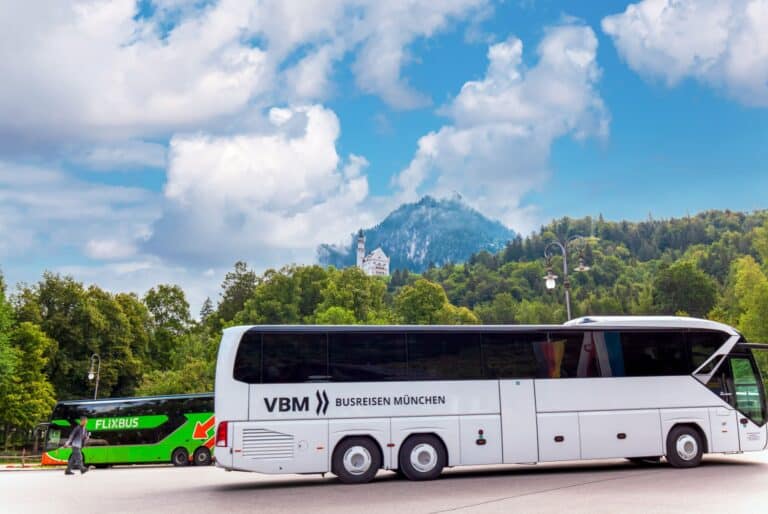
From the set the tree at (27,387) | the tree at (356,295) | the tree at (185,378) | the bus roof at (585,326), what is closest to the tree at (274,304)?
the tree at (356,295)

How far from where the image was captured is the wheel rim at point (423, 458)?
680 inches

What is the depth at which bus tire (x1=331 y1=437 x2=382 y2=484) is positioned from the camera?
1684cm

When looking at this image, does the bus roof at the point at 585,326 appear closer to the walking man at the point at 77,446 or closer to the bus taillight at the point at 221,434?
the bus taillight at the point at 221,434

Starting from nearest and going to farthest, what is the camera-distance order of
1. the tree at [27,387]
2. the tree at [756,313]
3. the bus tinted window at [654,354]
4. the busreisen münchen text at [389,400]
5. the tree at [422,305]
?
the busreisen münchen text at [389,400], the bus tinted window at [654,354], the tree at [756,313], the tree at [27,387], the tree at [422,305]

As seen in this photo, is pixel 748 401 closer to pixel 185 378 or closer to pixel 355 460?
pixel 355 460

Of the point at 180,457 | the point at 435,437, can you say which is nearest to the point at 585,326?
the point at 435,437

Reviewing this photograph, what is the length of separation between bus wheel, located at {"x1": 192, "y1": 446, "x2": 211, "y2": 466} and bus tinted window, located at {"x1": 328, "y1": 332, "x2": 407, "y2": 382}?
18.5 metres

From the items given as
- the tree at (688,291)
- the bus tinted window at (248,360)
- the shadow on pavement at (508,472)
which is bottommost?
the shadow on pavement at (508,472)

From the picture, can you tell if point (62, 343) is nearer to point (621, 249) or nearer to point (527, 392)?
point (527, 392)

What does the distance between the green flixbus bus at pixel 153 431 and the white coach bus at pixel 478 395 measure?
1770cm

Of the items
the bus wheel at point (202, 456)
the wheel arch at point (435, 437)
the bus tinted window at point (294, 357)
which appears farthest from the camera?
the bus wheel at point (202, 456)

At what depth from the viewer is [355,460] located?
1694cm

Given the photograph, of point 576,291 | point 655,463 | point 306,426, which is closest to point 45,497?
point 306,426

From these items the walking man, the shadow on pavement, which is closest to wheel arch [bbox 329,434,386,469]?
the shadow on pavement
